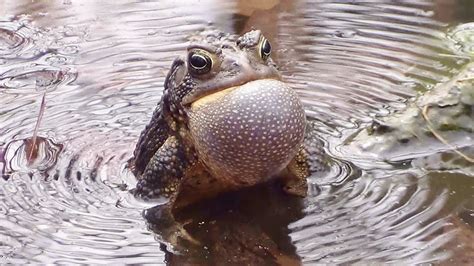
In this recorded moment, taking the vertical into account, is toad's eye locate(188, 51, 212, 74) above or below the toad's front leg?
above

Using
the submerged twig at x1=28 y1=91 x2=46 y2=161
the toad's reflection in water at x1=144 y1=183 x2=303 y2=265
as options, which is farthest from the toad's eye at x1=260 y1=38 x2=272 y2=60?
the submerged twig at x1=28 y1=91 x2=46 y2=161

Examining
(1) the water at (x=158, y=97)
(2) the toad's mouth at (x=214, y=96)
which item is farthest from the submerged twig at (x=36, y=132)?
(2) the toad's mouth at (x=214, y=96)

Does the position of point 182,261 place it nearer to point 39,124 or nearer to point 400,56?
point 39,124

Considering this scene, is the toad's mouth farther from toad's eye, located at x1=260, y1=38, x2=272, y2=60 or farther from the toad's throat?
toad's eye, located at x1=260, y1=38, x2=272, y2=60

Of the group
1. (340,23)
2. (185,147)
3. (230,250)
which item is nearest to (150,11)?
(340,23)

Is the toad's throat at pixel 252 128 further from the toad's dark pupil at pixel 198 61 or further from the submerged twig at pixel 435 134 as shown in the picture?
the submerged twig at pixel 435 134

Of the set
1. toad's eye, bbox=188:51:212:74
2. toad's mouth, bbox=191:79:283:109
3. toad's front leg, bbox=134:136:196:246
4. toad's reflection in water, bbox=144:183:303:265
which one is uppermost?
toad's eye, bbox=188:51:212:74
